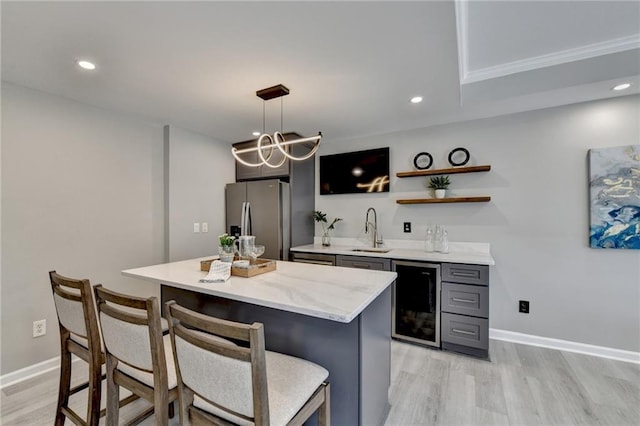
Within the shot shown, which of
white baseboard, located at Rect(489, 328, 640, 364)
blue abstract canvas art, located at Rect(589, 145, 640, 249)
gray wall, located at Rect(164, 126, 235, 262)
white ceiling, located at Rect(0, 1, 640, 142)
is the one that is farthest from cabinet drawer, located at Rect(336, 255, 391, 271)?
blue abstract canvas art, located at Rect(589, 145, 640, 249)

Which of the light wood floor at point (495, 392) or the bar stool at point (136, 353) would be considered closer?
the bar stool at point (136, 353)

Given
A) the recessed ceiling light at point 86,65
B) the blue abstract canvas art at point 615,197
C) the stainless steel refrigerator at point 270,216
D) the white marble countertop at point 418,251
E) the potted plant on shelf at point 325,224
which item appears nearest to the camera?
the recessed ceiling light at point 86,65

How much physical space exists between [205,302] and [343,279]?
3.05ft

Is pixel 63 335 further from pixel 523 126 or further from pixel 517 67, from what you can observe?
pixel 523 126

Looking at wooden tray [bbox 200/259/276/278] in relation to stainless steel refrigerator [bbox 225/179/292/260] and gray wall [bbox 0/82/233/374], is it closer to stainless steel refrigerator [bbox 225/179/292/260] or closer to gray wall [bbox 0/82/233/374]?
stainless steel refrigerator [bbox 225/179/292/260]

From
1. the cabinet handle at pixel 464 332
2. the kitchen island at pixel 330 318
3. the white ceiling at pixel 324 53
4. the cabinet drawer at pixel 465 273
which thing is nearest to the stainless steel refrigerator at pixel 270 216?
the white ceiling at pixel 324 53

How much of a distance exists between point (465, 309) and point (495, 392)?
679 mm

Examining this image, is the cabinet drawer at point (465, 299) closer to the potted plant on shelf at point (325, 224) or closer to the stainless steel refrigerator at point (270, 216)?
the potted plant on shelf at point (325, 224)

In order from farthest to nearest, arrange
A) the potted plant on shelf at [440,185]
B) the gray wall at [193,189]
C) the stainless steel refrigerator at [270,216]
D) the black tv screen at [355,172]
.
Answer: the black tv screen at [355,172] → the stainless steel refrigerator at [270,216] → the gray wall at [193,189] → the potted plant on shelf at [440,185]

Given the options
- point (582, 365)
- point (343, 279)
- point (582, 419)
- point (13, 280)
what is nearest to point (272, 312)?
point (343, 279)

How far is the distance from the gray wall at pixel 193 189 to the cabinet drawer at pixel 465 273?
2859 millimetres

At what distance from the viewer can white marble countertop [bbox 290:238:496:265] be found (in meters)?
2.63

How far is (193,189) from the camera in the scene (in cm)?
343

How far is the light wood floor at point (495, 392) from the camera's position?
1.78 meters
